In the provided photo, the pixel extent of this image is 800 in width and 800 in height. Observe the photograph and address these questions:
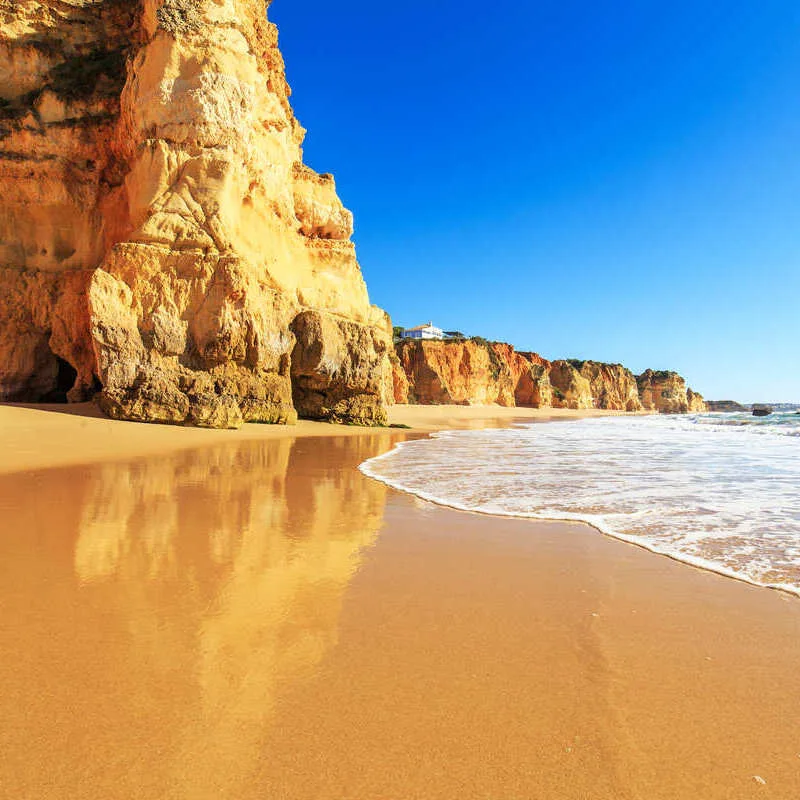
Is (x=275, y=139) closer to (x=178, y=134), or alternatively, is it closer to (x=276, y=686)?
(x=178, y=134)

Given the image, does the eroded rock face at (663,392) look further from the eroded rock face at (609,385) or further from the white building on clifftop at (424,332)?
the white building on clifftop at (424,332)

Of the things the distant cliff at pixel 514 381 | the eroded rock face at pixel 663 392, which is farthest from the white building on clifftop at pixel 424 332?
the eroded rock face at pixel 663 392

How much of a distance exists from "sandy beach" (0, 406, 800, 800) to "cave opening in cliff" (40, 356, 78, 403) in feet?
46.4

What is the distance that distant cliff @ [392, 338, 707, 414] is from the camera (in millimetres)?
52656

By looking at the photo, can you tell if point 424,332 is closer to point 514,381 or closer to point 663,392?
point 514,381

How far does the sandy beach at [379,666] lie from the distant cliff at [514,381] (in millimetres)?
39872

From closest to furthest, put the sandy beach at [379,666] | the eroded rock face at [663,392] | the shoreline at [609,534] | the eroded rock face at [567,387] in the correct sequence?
the sandy beach at [379,666]
the shoreline at [609,534]
the eroded rock face at [567,387]
the eroded rock face at [663,392]

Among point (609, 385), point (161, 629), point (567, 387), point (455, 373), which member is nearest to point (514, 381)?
point (567, 387)

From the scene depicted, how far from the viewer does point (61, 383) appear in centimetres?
1664

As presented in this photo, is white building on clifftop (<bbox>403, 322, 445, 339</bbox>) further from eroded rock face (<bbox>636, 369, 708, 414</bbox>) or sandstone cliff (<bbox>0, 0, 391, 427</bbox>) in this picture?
sandstone cliff (<bbox>0, 0, 391, 427</bbox>)

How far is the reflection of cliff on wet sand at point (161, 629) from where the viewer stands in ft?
4.97

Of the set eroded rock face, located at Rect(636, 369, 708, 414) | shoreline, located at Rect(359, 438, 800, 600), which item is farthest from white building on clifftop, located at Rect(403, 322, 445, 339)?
shoreline, located at Rect(359, 438, 800, 600)

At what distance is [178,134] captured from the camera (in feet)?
47.4

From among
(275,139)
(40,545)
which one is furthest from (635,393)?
(40,545)
